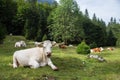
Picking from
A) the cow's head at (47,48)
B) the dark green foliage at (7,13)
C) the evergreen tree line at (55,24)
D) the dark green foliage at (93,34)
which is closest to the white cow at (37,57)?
the cow's head at (47,48)

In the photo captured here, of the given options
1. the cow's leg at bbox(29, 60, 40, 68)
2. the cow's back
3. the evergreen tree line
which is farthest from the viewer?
the evergreen tree line

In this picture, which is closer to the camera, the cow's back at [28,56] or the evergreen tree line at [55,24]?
the cow's back at [28,56]

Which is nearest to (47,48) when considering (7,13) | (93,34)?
(7,13)

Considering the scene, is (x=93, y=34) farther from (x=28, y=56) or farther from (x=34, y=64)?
(x=34, y=64)

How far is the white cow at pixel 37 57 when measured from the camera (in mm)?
14768

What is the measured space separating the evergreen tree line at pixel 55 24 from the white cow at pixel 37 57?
5323 cm

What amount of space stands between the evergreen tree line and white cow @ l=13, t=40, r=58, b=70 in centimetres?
5323

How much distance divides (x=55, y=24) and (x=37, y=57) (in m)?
59.9

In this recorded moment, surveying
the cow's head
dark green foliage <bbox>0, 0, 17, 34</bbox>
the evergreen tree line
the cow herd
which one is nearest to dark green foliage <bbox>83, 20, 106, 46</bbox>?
the evergreen tree line

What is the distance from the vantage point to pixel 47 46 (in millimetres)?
14789

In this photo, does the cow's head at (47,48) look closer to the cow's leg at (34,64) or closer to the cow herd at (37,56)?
the cow herd at (37,56)

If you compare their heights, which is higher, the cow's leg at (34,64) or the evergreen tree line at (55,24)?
the evergreen tree line at (55,24)

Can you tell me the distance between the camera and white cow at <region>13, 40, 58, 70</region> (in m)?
14.8

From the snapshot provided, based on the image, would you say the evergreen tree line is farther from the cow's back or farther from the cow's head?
the cow's head
